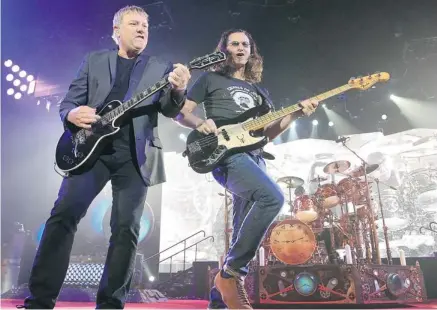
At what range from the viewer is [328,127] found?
38.7 ft

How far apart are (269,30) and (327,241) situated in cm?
481

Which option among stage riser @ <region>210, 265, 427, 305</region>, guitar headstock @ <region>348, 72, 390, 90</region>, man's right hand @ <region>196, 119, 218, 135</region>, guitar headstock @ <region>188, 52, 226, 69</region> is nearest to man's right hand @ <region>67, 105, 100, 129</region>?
guitar headstock @ <region>188, 52, 226, 69</region>

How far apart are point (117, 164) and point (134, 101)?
42cm

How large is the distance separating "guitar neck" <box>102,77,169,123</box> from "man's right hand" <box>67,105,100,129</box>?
0.07m

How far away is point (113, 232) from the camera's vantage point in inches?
90.3

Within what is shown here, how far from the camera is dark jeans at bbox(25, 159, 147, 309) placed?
2.08 metres

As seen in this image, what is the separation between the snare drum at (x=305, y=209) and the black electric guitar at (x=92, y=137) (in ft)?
18.5

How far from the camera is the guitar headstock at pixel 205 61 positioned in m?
2.63

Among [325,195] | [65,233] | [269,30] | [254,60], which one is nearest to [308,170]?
[325,195]

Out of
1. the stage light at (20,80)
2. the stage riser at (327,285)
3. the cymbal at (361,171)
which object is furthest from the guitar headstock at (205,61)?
the stage light at (20,80)

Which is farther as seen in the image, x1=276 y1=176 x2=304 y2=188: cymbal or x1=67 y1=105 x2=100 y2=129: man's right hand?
x1=276 y1=176 x2=304 y2=188: cymbal

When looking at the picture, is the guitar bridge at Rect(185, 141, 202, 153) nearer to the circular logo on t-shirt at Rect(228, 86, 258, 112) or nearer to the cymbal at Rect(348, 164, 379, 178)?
the circular logo on t-shirt at Rect(228, 86, 258, 112)

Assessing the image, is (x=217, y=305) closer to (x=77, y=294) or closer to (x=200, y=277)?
(x=77, y=294)

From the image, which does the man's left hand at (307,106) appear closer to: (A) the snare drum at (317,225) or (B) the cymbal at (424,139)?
(A) the snare drum at (317,225)
